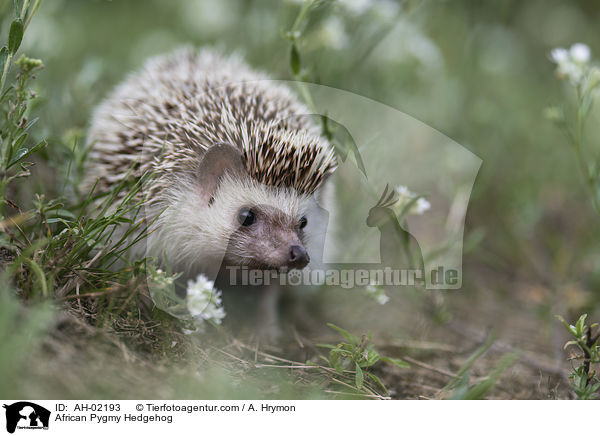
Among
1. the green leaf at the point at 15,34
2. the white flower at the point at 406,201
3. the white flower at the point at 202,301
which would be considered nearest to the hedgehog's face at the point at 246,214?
the white flower at the point at 202,301

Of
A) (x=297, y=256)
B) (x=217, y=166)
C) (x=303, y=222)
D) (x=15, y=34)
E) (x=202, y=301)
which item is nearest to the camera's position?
(x=15, y=34)

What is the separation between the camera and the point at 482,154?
15.2ft

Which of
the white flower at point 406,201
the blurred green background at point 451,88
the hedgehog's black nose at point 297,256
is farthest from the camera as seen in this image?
the blurred green background at point 451,88

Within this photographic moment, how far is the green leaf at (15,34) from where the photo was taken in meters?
2.11

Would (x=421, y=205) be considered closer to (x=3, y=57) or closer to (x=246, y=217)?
(x=246, y=217)

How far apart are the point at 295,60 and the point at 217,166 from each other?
717 mm

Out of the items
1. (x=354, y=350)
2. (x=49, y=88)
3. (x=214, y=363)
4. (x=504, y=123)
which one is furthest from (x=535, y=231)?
(x=49, y=88)

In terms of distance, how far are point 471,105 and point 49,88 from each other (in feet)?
12.4

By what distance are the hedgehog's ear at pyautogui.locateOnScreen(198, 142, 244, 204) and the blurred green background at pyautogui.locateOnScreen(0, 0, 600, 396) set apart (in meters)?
0.66

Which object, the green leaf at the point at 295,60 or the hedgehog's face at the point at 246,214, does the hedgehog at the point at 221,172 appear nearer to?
the hedgehog's face at the point at 246,214

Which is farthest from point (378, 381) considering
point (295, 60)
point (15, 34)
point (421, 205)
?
point (15, 34)

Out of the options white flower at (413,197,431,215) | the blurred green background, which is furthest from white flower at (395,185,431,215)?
the blurred green background

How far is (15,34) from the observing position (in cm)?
213
